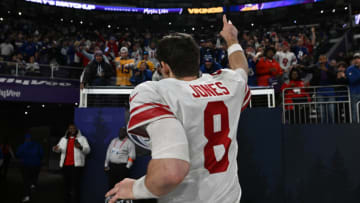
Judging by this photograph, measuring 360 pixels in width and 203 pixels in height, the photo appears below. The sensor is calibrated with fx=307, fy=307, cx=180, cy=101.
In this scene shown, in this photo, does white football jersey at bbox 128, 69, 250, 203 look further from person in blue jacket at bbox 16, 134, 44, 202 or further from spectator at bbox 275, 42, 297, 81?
spectator at bbox 275, 42, 297, 81

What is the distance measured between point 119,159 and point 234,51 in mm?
6549

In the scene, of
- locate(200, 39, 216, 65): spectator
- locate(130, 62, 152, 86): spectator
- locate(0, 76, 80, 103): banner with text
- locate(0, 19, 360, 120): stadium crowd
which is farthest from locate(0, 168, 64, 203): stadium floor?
locate(200, 39, 216, 65): spectator

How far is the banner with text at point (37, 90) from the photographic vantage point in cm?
1071

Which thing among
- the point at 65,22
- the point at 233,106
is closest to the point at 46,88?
the point at 233,106

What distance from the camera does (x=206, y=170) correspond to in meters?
1.37

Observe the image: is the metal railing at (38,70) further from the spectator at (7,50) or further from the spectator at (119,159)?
the spectator at (119,159)

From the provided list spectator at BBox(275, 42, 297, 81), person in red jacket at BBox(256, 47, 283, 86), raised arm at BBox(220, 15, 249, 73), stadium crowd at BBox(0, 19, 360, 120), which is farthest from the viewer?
spectator at BBox(275, 42, 297, 81)

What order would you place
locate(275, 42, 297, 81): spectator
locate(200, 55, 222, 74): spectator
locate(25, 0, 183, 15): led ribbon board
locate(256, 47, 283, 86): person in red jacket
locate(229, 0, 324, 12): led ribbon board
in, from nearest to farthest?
locate(256, 47, 283, 86): person in red jacket
locate(200, 55, 222, 74): spectator
locate(275, 42, 297, 81): spectator
locate(25, 0, 183, 15): led ribbon board
locate(229, 0, 324, 12): led ribbon board

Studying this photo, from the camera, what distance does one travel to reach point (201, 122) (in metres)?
1.34

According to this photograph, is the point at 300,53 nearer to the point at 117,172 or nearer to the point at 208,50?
the point at 208,50

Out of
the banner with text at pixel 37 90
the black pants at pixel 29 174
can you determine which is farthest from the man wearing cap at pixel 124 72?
the black pants at pixel 29 174

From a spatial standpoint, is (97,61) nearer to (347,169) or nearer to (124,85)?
(124,85)

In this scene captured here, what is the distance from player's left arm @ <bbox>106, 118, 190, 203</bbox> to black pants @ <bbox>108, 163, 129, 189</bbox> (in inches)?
267

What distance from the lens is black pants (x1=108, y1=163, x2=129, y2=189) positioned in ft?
25.4
